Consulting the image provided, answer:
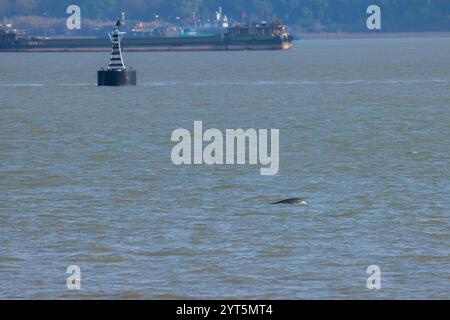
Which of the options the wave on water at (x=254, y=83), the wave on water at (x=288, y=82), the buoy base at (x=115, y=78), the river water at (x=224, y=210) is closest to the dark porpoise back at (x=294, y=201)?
the river water at (x=224, y=210)

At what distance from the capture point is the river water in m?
30.3

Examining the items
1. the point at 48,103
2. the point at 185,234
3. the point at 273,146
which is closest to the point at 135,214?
the point at 185,234

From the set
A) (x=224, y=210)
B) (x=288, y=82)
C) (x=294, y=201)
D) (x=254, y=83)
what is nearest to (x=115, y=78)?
(x=254, y=83)

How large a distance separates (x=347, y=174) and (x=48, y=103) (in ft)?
190

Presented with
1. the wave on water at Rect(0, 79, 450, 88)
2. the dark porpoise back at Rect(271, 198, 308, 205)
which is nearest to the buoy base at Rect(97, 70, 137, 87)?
the wave on water at Rect(0, 79, 450, 88)

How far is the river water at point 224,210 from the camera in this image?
30344mm

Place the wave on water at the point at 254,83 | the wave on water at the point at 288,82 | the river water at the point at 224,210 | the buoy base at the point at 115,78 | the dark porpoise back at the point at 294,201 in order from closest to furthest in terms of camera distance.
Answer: the river water at the point at 224,210, the dark porpoise back at the point at 294,201, the buoy base at the point at 115,78, the wave on water at the point at 254,83, the wave on water at the point at 288,82

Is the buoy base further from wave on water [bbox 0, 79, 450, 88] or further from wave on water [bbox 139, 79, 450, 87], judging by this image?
wave on water [bbox 139, 79, 450, 87]

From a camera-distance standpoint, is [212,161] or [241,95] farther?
[241,95]

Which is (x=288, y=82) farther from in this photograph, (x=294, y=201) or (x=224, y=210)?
(x=224, y=210)

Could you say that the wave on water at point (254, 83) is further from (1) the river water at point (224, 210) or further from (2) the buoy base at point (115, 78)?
(1) the river water at point (224, 210)

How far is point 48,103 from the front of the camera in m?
106

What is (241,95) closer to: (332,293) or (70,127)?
(70,127)

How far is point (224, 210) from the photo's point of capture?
134 feet
